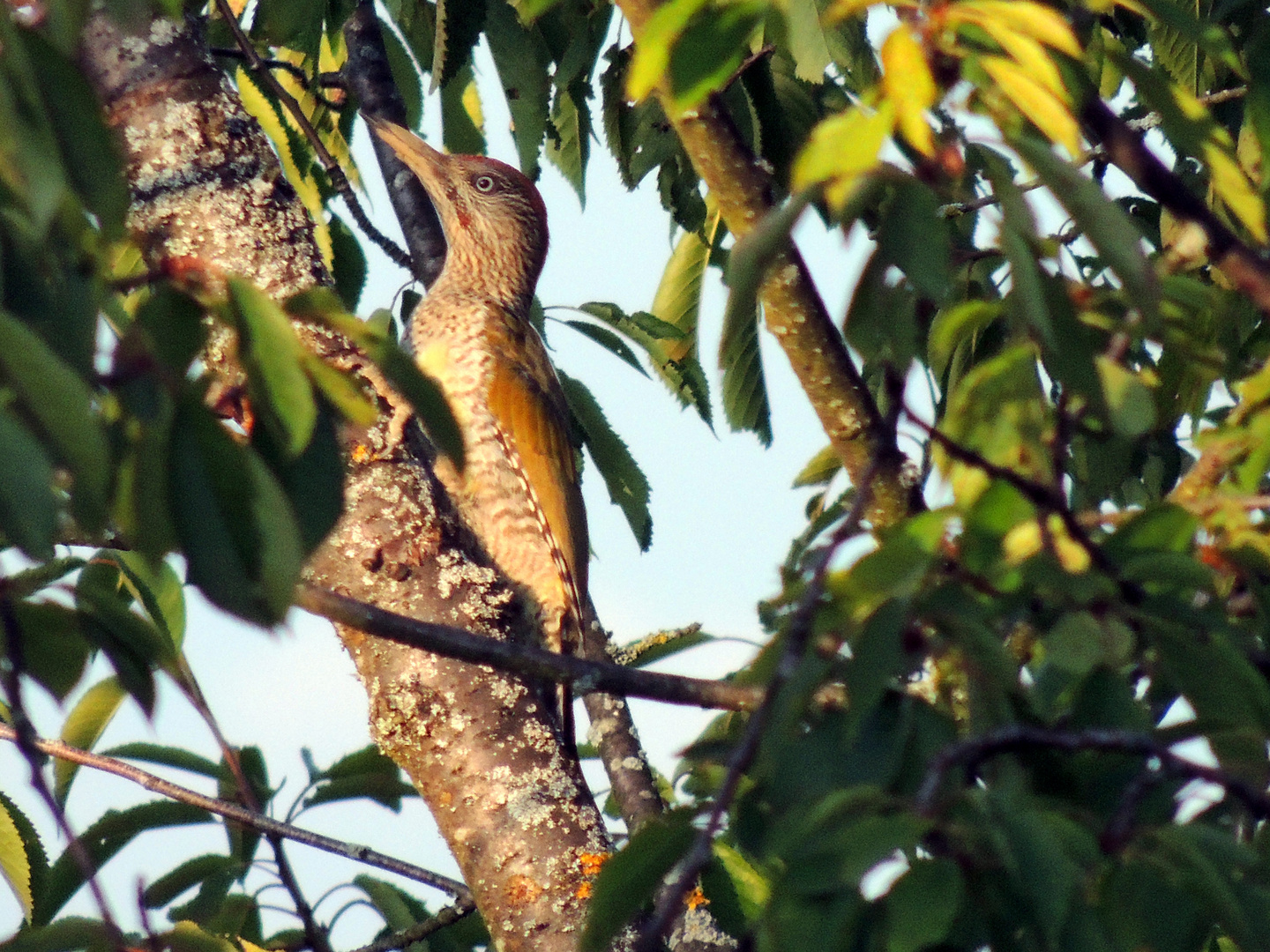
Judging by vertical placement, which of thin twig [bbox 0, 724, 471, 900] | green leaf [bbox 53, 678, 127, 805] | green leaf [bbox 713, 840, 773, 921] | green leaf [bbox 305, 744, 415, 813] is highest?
green leaf [bbox 53, 678, 127, 805]

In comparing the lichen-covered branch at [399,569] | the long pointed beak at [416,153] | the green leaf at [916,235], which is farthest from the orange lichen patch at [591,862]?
the long pointed beak at [416,153]

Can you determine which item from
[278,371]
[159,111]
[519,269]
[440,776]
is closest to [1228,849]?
[278,371]

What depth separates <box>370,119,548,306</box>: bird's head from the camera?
5840 millimetres

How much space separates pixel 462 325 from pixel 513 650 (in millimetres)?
3445

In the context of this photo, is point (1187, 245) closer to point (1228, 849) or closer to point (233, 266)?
point (1228, 849)

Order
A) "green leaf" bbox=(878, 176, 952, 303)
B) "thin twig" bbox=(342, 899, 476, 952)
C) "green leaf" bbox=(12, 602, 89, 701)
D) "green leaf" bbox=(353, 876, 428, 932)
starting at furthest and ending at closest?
"green leaf" bbox=(353, 876, 428, 932) → "thin twig" bbox=(342, 899, 476, 952) → "green leaf" bbox=(12, 602, 89, 701) → "green leaf" bbox=(878, 176, 952, 303)

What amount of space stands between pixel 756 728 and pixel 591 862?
139 cm

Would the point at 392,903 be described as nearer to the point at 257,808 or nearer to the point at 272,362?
the point at 257,808

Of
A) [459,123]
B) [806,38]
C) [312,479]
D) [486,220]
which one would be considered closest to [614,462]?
[459,123]

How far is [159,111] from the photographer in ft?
8.77

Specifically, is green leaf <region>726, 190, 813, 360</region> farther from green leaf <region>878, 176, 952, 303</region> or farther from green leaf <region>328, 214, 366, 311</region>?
green leaf <region>328, 214, 366, 311</region>

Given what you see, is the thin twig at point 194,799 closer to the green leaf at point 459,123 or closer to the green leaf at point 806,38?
the green leaf at point 806,38

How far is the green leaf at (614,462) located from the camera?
3.48 metres

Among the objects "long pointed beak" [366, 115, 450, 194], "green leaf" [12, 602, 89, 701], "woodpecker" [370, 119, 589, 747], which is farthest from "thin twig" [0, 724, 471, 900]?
"long pointed beak" [366, 115, 450, 194]
